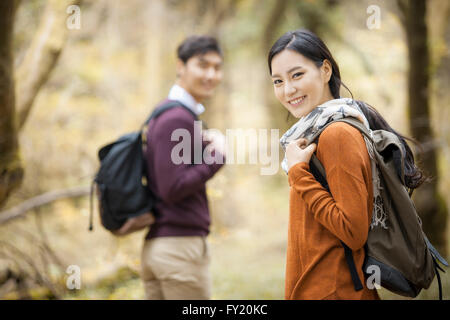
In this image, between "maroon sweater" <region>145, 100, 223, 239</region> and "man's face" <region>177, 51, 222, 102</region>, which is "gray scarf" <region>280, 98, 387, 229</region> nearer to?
"maroon sweater" <region>145, 100, 223, 239</region>

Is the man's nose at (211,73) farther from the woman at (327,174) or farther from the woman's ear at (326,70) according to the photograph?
the woman's ear at (326,70)

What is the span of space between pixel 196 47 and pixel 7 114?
1618mm

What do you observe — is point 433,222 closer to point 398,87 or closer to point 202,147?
point 202,147

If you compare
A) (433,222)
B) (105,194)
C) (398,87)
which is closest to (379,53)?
(398,87)

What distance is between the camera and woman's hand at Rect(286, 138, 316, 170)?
5.02 feet

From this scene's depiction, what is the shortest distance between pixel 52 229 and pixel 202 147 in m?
6.71

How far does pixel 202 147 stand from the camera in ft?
8.73

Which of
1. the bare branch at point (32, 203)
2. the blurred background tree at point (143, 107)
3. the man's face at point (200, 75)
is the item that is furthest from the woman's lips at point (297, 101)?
the bare branch at point (32, 203)

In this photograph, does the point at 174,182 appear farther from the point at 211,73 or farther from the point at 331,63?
the point at 331,63

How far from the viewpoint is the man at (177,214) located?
2473 mm

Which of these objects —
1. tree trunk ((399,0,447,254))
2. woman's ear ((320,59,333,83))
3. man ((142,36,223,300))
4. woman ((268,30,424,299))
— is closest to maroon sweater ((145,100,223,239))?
man ((142,36,223,300))

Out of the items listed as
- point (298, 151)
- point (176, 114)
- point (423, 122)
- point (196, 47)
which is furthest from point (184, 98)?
point (423, 122)

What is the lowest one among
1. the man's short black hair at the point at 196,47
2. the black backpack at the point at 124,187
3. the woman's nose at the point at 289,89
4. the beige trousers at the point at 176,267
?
the beige trousers at the point at 176,267

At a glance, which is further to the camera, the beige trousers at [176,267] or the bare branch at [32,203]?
the bare branch at [32,203]
